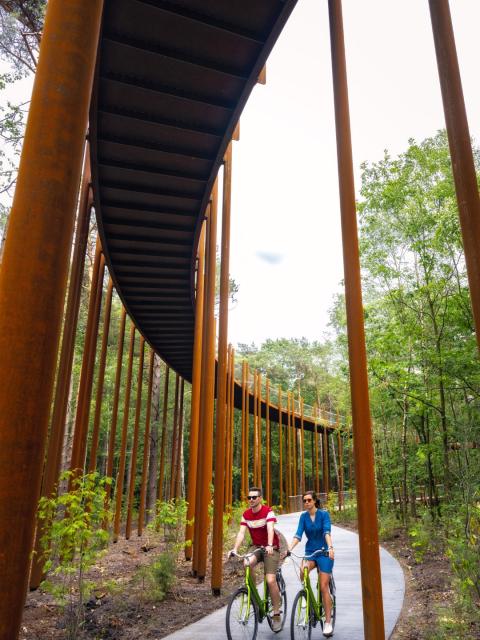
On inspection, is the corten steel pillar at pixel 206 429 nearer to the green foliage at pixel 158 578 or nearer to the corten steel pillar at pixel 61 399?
the green foliage at pixel 158 578

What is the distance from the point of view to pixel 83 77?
7.13ft

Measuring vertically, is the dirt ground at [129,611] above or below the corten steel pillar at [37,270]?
below

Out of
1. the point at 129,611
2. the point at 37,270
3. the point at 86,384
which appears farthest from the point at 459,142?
the point at 86,384

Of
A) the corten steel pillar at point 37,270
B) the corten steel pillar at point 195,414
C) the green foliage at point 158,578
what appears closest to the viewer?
the corten steel pillar at point 37,270

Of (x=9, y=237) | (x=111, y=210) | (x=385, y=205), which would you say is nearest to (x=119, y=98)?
(x=111, y=210)

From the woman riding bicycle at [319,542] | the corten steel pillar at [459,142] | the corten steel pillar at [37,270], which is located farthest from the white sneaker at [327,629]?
the corten steel pillar at [37,270]

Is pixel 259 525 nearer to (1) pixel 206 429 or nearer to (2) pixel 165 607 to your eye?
(2) pixel 165 607

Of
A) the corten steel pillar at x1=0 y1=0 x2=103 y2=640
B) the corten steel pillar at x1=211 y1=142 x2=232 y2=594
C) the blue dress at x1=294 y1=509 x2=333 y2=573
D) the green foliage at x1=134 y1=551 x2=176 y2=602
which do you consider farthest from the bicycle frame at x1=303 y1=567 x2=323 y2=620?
the corten steel pillar at x1=0 y1=0 x2=103 y2=640

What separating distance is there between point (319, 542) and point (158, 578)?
305 centimetres

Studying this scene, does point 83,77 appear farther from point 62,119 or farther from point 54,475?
point 54,475

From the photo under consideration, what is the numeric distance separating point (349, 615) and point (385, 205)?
1106 centimetres

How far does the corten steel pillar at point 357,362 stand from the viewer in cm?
385

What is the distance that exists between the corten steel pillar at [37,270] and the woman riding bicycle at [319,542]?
367 centimetres

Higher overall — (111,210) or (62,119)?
(111,210)
